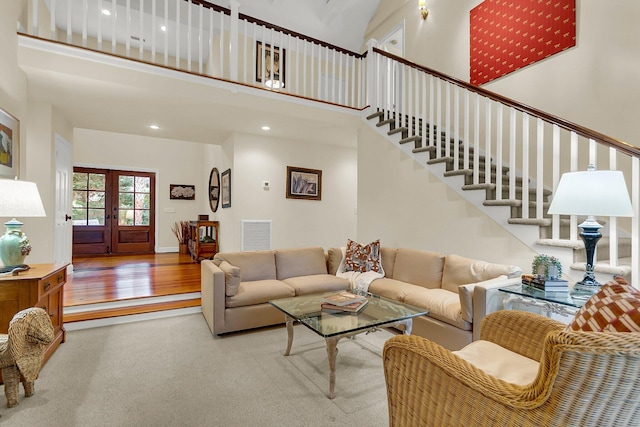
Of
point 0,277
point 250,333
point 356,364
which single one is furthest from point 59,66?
point 356,364

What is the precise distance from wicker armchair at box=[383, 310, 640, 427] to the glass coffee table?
62 cm

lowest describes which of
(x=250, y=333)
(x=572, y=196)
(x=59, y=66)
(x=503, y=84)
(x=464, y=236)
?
(x=250, y=333)

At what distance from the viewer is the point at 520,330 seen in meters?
1.55

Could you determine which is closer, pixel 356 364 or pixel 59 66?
pixel 356 364

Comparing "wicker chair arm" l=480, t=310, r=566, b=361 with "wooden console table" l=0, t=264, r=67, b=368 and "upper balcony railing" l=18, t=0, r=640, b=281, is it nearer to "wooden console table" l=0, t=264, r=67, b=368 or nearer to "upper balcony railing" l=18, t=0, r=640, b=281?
"upper balcony railing" l=18, t=0, r=640, b=281

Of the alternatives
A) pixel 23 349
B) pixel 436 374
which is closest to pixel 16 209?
pixel 23 349

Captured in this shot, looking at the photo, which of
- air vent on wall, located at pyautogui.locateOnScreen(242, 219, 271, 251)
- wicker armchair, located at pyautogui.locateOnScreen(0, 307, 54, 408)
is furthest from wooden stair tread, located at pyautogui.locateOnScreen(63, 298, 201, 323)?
air vent on wall, located at pyautogui.locateOnScreen(242, 219, 271, 251)

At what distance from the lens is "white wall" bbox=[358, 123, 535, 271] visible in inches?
123

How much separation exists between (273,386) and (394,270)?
198cm

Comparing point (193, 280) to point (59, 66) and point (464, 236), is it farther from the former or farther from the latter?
point (464, 236)

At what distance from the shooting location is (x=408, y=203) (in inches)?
162

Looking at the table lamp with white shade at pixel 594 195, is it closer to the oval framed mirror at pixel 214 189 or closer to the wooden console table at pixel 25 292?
the wooden console table at pixel 25 292

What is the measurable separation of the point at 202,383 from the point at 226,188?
397 cm

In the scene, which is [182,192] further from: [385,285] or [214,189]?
[385,285]
